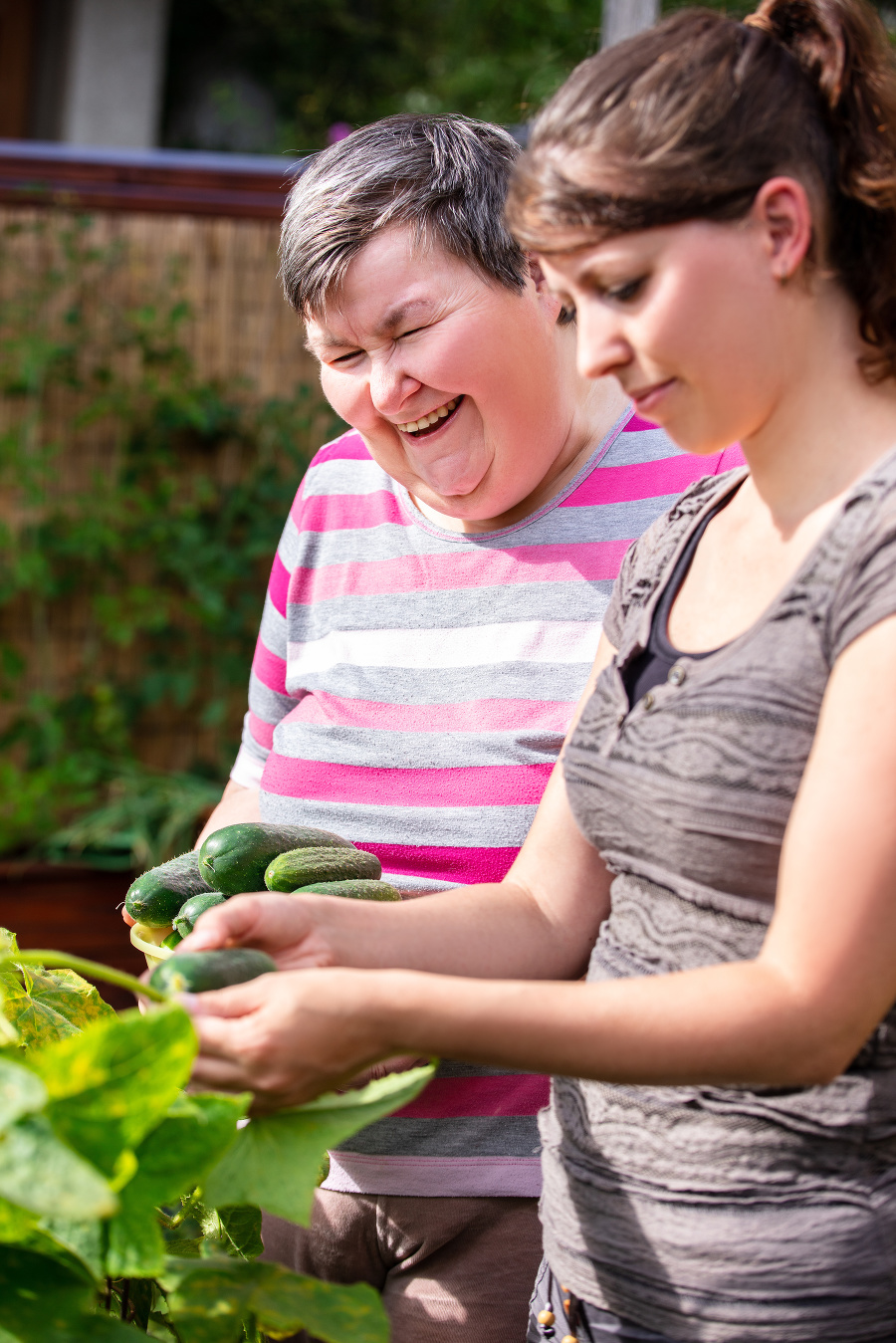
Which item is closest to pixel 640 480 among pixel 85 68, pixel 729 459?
pixel 729 459

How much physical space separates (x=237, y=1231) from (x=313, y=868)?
0.38 m

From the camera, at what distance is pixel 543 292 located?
1.69 meters

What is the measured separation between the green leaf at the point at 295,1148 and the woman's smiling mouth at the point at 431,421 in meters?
0.92

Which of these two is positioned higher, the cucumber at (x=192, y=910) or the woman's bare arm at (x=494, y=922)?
the woman's bare arm at (x=494, y=922)

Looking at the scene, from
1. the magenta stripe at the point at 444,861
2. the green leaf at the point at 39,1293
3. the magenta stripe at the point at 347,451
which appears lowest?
the green leaf at the point at 39,1293

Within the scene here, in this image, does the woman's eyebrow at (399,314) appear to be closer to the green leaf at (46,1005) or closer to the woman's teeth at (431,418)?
the woman's teeth at (431,418)

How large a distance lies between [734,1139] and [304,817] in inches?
34.4

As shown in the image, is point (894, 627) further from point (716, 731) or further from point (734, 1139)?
point (734, 1139)

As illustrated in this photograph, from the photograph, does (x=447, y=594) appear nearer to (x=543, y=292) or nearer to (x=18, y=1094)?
(x=543, y=292)

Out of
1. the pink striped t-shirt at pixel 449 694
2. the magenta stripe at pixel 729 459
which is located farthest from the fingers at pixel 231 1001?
the magenta stripe at pixel 729 459

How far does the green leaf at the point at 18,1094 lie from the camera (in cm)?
84

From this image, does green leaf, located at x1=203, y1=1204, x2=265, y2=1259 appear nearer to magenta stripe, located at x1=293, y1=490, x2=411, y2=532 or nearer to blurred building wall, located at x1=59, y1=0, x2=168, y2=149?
magenta stripe, located at x1=293, y1=490, x2=411, y2=532

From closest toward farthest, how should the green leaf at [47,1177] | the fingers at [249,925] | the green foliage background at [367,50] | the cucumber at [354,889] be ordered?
the green leaf at [47,1177] → the fingers at [249,925] → the cucumber at [354,889] → the green foliage background at [367,50]

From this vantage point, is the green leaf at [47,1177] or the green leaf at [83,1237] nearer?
the green leaf at [47,1177]
